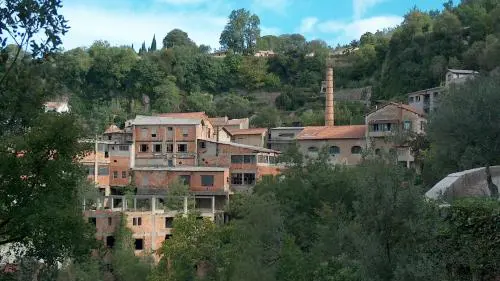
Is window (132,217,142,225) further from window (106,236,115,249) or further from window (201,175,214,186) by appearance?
window (201,175,214,186)

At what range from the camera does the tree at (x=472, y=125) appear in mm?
20125

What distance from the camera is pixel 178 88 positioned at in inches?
3516

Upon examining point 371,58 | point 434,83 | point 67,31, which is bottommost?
point 67,31

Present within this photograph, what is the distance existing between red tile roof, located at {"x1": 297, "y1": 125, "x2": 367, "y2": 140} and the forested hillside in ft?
33.3

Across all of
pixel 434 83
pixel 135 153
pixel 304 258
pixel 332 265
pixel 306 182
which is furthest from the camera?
pixel 434 83

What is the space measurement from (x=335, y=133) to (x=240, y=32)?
5914 cm

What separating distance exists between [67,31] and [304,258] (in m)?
13.7

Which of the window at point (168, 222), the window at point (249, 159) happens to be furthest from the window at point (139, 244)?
the window at point (249, 159)

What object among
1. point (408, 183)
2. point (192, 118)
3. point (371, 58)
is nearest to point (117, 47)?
point (371, 58)

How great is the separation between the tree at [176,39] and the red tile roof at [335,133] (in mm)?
65224

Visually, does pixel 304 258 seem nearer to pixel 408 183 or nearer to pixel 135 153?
pixel 408 183

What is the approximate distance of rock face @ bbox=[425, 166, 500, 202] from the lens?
1596cm

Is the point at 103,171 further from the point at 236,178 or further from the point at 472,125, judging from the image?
the point at 472,125

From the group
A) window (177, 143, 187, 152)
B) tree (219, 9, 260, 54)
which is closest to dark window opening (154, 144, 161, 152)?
window (177, 143, 187, 152)
